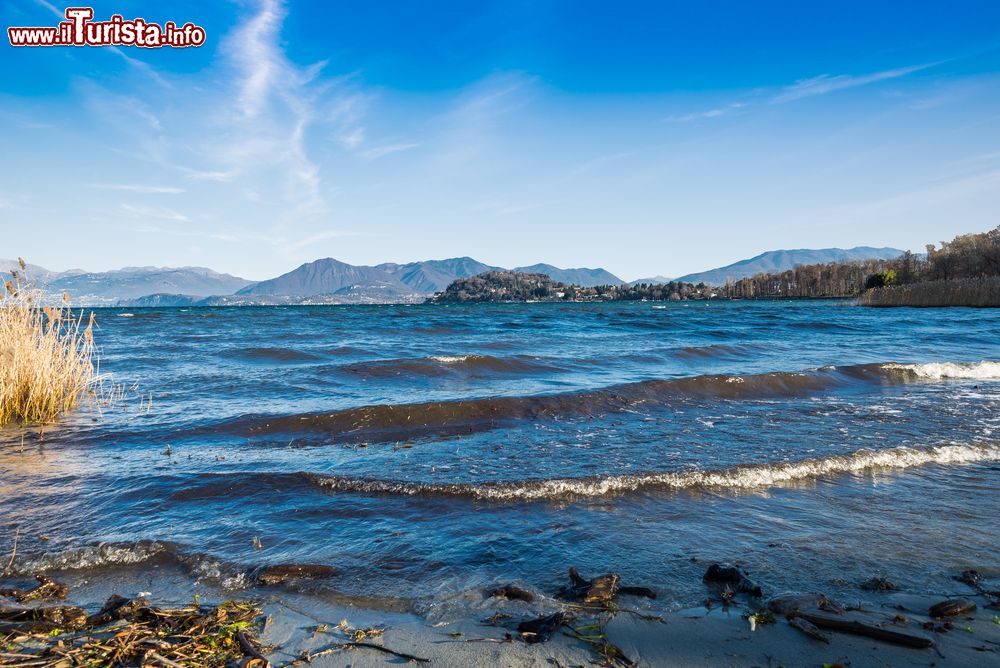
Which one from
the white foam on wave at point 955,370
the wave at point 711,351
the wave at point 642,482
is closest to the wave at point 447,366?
the wave at point 711,351

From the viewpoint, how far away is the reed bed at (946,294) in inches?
1689

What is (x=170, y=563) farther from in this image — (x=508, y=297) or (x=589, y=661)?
(x=508, y=297)

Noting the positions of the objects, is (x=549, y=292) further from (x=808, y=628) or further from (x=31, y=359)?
(x=808, y=628)

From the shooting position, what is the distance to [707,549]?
165 inches

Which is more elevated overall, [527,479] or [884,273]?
[884,273]

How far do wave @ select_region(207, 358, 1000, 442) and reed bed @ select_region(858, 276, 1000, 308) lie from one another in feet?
135

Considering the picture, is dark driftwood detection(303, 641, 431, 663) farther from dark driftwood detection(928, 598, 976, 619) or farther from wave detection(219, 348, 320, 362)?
wave detection(219, 348, 320, 362)

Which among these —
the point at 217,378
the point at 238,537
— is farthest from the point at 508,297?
the point at 238,537

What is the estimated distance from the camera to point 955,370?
45.3ft

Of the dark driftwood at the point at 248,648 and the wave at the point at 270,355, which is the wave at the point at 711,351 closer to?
the wave at the point at 270,355

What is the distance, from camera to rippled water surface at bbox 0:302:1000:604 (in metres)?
4.12

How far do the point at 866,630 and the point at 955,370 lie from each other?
14.5m

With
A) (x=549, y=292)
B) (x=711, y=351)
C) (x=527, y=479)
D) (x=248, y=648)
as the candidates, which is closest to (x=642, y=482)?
(x=527, y=479)

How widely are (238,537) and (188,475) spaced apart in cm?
214
